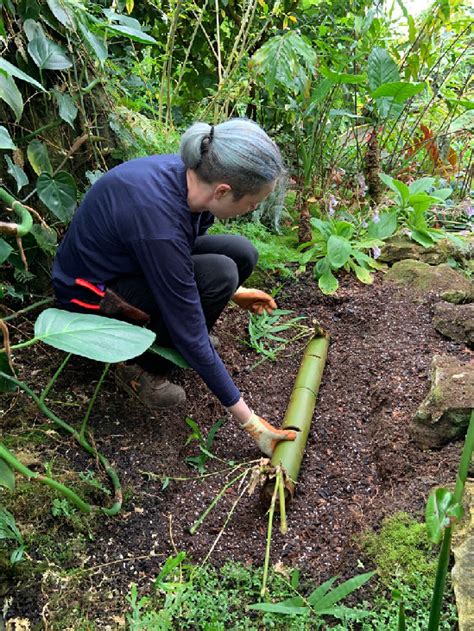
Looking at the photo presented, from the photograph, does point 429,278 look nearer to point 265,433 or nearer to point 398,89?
point 398,89

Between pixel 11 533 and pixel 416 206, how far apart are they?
2387mm

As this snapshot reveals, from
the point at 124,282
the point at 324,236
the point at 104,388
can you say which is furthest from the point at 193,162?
the point at 324,236

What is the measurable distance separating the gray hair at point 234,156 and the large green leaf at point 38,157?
0.60m

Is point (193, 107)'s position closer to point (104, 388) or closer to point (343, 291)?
point (343, 291)

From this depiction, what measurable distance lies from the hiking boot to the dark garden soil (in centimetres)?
4

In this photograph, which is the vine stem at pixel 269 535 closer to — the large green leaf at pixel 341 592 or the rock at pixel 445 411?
the large green leaf at pixel 341 592

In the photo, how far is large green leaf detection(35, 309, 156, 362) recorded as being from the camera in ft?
3.91

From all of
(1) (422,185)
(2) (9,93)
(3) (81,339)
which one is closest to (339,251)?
(1) (422,185)

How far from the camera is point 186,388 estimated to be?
234cm

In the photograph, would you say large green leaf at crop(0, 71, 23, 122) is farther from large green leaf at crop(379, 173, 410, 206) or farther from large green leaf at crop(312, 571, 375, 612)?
large green leaf at crop(379, 173, 410, 206)

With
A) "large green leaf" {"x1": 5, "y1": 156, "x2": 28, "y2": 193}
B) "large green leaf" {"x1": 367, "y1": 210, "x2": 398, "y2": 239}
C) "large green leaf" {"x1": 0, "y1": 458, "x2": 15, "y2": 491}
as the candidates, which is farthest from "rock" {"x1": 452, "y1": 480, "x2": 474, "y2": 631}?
"large green leaf" {"x1": 367, "y1": 210, "x2": 398, "y2": 239}

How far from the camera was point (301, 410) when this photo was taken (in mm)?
2117

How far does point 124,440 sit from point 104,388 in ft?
0.91

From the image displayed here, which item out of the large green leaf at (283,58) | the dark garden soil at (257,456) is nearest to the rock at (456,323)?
the dark garden soil at (257,456)
